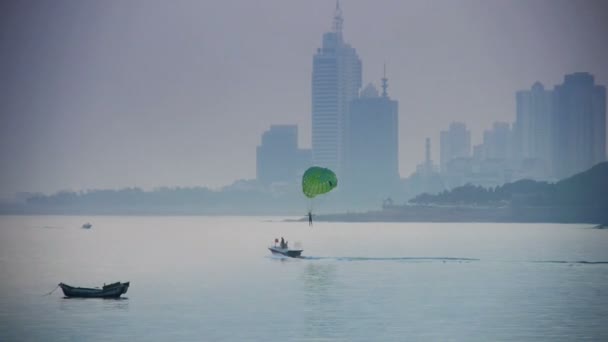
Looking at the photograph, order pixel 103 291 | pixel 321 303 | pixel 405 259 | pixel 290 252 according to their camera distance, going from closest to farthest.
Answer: pixel 321 303
pixel 103 291
pixel 290 252
pixel 405 259

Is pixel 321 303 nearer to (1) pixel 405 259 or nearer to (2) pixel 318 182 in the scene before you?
(2) pixel 318 182

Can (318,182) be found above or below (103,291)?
above

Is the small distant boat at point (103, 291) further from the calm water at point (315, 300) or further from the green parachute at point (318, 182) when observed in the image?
the green parachute at point (318, 182)

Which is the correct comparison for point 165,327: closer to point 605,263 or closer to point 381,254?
point 605,263

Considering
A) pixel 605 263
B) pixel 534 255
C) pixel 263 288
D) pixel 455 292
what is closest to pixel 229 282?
pixel 263 288

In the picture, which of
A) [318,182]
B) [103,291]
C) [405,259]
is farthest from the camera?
[405,259]

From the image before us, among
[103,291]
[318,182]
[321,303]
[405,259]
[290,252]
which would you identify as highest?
[318,182]

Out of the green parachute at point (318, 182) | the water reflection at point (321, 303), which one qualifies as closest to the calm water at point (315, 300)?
the water reflection at point (321, 303)

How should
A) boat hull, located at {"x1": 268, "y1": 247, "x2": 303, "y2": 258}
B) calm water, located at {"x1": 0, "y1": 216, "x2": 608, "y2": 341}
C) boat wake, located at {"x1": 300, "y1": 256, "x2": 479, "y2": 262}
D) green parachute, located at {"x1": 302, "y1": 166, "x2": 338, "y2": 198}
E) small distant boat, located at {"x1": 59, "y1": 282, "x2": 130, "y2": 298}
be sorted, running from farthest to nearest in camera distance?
boat wake, located at {"x1": 300, "y1": 256, "x2": 479, "y2": 262}
boat hull, located at {"x1": 268, "y1": 247, "x2": 303, "y2": 258}
green parachute, located at {"x1": 302, "y1": 166, "x2": 338, "y2": 198}
small distant boat, located at {"x1": 59, "y1": 282, "x2": 130, "y2": 298}
calm water, located at {"x1": 0, "y1": 216, "x2": 608, "y2": 341}

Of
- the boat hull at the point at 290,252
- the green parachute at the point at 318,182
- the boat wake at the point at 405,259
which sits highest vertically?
the green parachute at the point at 318,182

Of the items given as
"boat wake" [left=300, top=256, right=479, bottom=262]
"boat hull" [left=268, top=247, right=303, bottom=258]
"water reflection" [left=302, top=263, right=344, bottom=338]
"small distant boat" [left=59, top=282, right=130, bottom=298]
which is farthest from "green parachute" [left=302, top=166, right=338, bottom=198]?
"small distant boat" [left=59, top=282, right=130, bottom=298]

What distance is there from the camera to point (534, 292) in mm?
92062

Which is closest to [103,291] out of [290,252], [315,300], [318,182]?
[315,300]

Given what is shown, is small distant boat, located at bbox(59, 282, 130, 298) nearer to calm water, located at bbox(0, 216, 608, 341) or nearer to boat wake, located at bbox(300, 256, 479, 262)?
calm water, located at bbox(0, 216, 608, 341)
